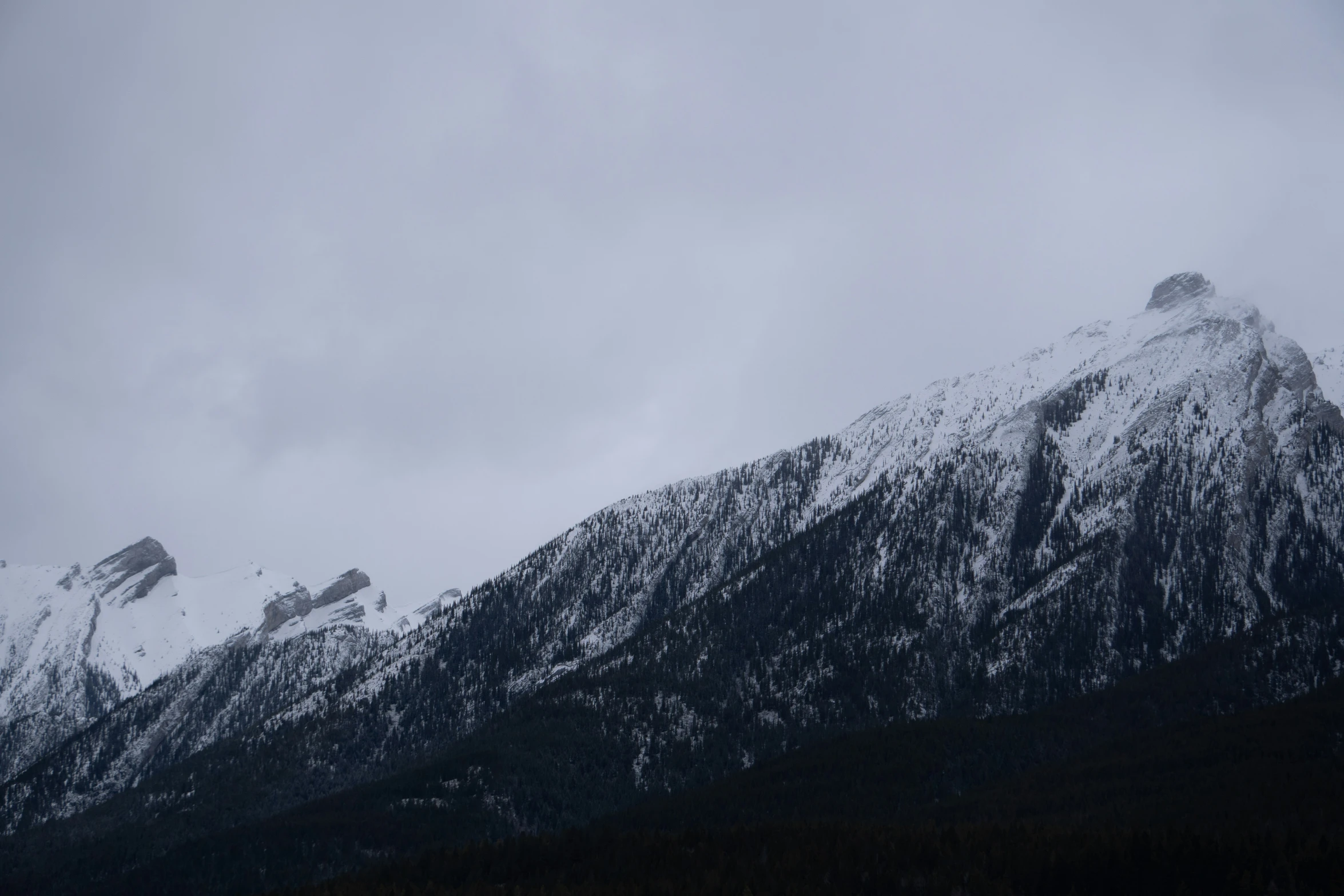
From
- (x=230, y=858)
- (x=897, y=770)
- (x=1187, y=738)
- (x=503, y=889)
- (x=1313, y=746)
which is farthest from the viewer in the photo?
(x=230, y=858)

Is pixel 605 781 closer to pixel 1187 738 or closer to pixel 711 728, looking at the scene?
pixel 711 728

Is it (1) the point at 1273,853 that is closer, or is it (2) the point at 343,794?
(1) the point at 1273,853

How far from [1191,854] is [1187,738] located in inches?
2443

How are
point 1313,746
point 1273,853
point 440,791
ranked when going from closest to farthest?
point 1273,853 < point 1313,746 < point 440,791

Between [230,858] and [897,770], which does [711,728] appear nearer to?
[897,770]

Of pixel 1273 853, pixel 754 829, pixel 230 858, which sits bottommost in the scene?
pixel 1273 853

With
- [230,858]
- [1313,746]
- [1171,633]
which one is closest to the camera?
[1313,746]

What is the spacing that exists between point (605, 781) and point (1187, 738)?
311 feet

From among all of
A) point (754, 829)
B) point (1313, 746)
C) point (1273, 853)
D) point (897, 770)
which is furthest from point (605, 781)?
point (1273, 853)

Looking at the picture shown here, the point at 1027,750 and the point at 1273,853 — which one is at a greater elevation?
the point at 1027,750

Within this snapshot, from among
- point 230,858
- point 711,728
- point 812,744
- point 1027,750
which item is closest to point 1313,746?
point 1027,750

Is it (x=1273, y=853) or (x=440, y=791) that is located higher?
(x=440, y=791)

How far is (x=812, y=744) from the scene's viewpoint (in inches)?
6900

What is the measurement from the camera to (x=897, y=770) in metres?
145
